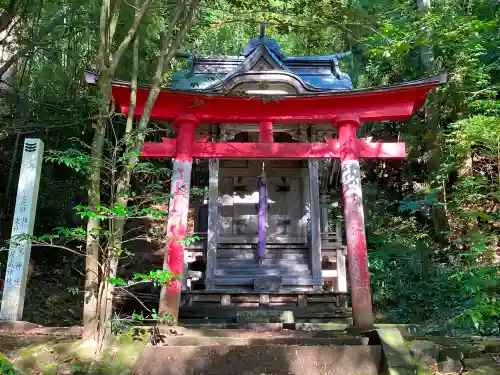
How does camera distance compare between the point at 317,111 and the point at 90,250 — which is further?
the point at 317,111

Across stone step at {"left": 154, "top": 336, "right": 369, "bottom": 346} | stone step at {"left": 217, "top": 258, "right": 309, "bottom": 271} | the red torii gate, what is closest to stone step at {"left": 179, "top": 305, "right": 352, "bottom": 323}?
stone step at {"left": 217, "top": 258, "right": 309, "bottom": 271}

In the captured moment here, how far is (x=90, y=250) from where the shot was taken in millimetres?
4398

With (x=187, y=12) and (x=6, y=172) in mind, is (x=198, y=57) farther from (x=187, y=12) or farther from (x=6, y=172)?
(x=6, y=172)

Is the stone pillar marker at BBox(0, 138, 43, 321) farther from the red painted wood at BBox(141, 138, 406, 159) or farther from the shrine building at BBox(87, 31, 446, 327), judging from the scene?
the red painted wood at BBox(141, 138, 406, 159)

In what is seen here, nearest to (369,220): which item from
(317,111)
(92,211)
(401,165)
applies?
(401,165)

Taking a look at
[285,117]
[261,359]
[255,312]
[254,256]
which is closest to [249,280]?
[254,256]

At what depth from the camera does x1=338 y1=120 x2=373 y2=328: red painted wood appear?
5.60m

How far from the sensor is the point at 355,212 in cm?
602

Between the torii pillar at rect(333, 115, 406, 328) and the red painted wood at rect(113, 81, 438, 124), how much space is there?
0.24 meters

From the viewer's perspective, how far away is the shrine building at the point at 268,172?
20.4 ft

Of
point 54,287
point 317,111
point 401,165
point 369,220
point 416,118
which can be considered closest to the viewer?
point 317,111

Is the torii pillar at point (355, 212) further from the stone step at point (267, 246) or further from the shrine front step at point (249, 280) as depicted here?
the stone step at point (267, 246)

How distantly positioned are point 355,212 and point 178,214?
2.45 meters

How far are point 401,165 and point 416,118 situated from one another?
343 centimetres
